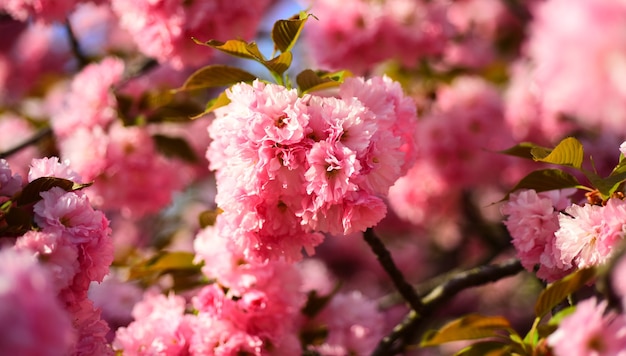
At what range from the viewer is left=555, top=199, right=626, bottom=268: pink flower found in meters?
1.36

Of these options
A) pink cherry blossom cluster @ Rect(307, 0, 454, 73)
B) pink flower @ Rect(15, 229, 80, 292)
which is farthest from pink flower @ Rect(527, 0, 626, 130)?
pink cherry blossom cluster @ Rect(307, 0, 454, 73)

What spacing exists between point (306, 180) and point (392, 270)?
0.49 metres

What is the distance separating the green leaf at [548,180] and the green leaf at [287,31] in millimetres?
640

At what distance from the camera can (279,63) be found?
1.59 metres

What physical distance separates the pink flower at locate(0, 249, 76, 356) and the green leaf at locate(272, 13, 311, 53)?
2.61 ft

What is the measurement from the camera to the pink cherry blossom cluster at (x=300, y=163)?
55.6 inches

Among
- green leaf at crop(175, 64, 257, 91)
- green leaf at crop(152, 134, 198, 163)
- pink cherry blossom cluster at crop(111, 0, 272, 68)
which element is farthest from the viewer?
green leaf at crop(152, 134, 198, 163)

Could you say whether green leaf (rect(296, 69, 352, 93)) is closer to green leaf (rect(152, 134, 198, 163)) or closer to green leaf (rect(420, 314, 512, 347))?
green leaf (rect(420, 314, 512, 347))

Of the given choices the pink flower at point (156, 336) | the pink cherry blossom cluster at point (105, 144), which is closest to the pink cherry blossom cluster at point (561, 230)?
the pink flower at point (156, 336)

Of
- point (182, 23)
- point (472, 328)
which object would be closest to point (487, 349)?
point (472, 328)

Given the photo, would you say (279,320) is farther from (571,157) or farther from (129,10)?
(129,10)

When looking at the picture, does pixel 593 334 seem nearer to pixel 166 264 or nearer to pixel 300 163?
pixel 300 163

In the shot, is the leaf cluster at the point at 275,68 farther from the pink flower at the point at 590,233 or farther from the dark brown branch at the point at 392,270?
the pink flower at the point at 590,233

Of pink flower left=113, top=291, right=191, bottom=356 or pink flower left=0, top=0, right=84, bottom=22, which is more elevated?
pink flower left=0, top=0, right=84, bottom=22
